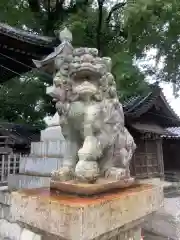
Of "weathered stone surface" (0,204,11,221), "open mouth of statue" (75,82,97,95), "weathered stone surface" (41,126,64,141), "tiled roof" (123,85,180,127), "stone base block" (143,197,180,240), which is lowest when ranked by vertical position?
"stone base block" (143,197,180,240)

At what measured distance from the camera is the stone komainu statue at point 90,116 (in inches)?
68.2

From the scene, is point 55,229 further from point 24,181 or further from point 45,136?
point 45,136

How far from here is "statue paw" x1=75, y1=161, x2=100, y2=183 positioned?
158 centimetres

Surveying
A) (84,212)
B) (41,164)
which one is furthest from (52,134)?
(84,212)

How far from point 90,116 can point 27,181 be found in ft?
6.48

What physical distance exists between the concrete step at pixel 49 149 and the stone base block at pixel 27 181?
37 centimetres

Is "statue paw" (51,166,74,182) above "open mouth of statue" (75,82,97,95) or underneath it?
underneath

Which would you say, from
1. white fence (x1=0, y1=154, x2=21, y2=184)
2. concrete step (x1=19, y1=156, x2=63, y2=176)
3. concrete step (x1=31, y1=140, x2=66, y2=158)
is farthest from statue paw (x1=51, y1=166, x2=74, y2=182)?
white fence (x1=0, y1=154, x2=21, y2=184)

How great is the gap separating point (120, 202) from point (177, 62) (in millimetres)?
7688

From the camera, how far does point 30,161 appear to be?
343 cm

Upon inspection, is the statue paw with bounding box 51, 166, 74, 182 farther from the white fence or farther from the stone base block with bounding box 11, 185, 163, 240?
the white fence

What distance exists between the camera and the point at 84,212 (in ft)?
3.96

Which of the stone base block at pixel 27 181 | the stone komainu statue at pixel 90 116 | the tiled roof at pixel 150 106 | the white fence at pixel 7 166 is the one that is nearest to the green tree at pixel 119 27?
the tiled roof at pixel 150 106

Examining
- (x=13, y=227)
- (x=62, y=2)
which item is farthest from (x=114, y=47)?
(x=13, y=227)
